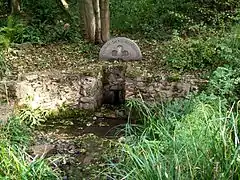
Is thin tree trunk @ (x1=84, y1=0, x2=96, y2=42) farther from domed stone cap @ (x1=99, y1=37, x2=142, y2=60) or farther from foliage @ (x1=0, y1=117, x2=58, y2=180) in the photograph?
foliage @ (x1=0, y1=117, x2=58, y2=180)

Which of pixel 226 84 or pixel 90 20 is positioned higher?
pixel 90 20

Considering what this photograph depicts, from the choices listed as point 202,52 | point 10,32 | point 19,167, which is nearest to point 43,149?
point 19,167

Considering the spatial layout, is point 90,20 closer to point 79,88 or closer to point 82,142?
point 79,88

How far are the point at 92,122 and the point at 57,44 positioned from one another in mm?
1744

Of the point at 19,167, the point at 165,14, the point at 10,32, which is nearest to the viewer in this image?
the point at 19,167

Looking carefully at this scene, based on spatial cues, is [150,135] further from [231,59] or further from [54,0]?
[54,0]

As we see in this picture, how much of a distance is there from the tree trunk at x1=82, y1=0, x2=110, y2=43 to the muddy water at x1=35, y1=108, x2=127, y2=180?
1581 mm

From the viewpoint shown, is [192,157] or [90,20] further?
[90,20]

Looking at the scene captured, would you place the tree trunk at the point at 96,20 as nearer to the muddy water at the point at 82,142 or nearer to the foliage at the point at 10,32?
the foliage at the point at 10,32

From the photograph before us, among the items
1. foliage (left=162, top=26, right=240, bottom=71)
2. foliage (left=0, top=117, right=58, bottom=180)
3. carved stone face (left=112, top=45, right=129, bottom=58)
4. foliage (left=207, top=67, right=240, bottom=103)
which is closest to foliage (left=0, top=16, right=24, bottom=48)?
carved stone face (left=112, top=45, right=129, bottom=58)

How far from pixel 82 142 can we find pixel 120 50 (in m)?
1.77

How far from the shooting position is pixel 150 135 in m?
4.17

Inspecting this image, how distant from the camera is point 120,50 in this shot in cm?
622

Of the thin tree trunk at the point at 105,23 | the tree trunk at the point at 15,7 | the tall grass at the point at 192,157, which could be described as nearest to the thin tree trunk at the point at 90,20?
the thin tree trunk at the point at 105,23
